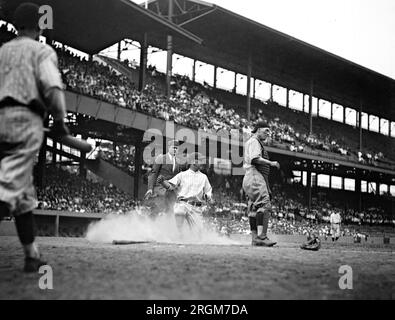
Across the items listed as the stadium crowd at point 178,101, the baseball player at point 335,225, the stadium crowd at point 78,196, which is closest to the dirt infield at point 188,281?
the stadium crowd at point 78,196

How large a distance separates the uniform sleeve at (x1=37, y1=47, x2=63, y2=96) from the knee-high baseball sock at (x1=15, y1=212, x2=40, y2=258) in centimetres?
95

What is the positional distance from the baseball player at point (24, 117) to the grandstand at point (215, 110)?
16753mm

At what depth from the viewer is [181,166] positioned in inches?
449

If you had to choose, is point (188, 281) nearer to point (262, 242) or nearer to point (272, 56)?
point (262, 242)

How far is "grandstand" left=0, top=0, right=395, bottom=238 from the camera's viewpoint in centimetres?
2284

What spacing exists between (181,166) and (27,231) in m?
7.43

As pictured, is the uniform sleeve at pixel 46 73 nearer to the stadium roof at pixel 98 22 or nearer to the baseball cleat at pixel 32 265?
the baseball cleat at pixel 32 265

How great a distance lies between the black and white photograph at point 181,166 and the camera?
148 inches

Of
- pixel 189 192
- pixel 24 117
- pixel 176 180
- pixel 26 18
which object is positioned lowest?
pixel 189 192

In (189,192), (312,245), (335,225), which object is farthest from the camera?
(335,225)

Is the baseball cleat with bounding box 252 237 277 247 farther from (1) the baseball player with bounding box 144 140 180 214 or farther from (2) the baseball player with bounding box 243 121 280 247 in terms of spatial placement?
(1) the baseball player with bounding box 144 140 180 214

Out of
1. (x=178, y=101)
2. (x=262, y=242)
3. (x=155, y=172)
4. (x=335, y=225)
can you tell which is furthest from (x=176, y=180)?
(x=335, y=225)
